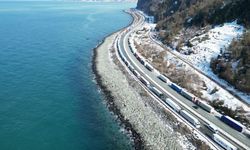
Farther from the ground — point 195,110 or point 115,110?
point 195,110

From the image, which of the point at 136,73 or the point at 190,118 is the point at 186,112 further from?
the point at 136,73

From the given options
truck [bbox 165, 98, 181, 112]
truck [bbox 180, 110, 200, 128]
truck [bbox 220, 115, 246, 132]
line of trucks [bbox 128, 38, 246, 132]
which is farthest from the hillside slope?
truck [bbox 180, 110, 200, 128]

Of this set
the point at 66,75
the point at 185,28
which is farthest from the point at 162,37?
the point at 66,75

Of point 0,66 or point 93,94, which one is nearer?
point 93,94

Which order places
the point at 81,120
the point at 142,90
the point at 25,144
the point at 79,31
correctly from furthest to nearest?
the point at 79,31 → the point at 142,90 → the point at 81,120 → the point at 25,144

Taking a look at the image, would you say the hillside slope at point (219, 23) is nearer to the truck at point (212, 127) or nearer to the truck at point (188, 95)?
the truck at point (188, 95)

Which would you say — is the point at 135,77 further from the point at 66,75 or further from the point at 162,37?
the point at 162,37

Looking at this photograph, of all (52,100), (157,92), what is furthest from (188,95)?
(52,100)
